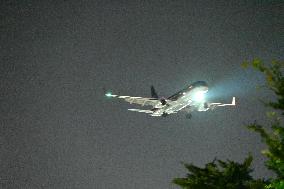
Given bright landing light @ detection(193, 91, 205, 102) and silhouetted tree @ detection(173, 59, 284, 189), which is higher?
bright landing light @ detection(193, 91, 205, 102)

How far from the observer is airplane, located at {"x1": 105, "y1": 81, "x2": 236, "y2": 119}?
47.3m

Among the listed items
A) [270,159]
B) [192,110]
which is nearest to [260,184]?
[270,159]

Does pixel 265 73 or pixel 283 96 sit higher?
pixel 265 73

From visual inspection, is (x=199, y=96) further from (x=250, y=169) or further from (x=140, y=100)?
(x=250, y=169)

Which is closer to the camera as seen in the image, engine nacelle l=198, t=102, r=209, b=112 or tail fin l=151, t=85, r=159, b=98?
engine nacelle l=198, t=102, r=209, b=112

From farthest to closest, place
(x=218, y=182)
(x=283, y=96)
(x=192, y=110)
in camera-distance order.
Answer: (x=192, y=110), (x=218, y=182), (x=283, y=96)

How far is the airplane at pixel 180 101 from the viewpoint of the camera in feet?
155

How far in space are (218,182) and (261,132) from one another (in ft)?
6.86

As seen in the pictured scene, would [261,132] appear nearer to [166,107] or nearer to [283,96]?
[283,96]

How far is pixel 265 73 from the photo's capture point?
284 inches

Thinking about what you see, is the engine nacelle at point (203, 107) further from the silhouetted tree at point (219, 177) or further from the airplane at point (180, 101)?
the silhouetted tree at point (219, 177)

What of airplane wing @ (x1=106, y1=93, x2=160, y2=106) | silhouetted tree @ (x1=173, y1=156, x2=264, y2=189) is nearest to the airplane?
airplane wing @ (x1=106, y1=93, x2=160, y2=106)

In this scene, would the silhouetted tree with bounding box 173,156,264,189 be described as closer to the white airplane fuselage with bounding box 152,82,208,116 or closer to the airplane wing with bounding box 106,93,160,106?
the white airplane fuselage with bounding box 152,82,208,116

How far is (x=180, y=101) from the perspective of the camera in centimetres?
4897
